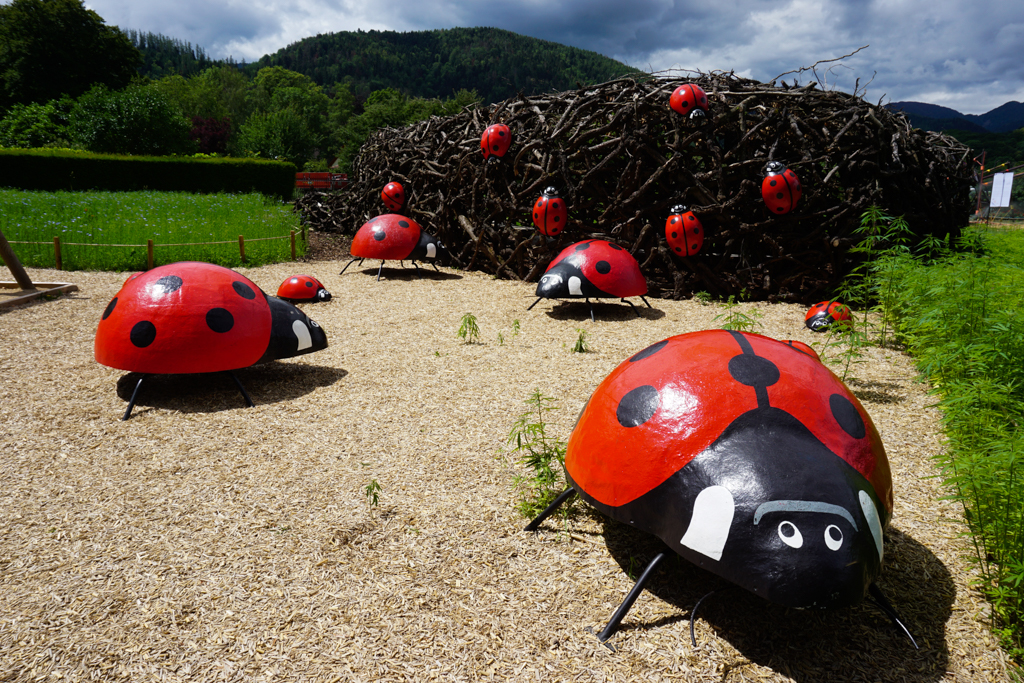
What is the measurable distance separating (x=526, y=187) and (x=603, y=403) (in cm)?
839

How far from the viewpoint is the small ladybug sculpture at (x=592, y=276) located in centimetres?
731

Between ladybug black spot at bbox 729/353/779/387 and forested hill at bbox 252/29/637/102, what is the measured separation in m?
121

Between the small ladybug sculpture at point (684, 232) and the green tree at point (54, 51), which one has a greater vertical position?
the green tree at point (54, 51)

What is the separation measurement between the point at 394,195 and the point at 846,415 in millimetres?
12124

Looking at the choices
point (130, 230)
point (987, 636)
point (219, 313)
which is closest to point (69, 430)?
point (219, 313)

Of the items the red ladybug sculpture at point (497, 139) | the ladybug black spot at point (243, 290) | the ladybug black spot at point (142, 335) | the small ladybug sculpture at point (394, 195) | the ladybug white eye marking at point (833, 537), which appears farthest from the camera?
the small ladybug sculpture at point (394, 195)

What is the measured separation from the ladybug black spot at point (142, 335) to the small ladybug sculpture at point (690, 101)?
24.7 ft

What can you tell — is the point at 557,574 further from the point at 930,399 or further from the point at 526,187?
the point at 526,187

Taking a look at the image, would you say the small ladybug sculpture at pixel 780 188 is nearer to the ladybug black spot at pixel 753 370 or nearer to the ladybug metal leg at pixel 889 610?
the ladybug black spot at pixel 753 370

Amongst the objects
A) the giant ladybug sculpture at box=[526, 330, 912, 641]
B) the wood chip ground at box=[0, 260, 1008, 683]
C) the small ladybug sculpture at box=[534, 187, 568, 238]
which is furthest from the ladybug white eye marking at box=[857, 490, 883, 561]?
the small ladybug sculpture at box=[534, 187, 568, 238]

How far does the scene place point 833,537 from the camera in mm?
1809

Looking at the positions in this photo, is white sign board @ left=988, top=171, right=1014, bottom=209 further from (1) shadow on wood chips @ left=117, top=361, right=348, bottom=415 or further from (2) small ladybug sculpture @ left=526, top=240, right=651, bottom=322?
(1) shadow on wood chips @ left=117, top=361, right=348, bottom=415

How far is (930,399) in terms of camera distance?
490 centimetres

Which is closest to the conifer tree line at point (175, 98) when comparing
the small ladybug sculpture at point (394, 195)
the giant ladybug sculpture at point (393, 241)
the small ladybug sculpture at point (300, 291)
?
the small ladybug sculpture at point (394, 195)
